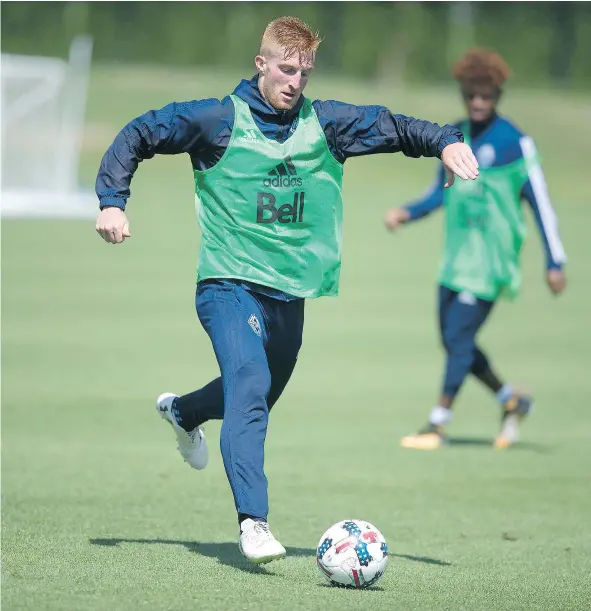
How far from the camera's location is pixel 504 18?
141ft

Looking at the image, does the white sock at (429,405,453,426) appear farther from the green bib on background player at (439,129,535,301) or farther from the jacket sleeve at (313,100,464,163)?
the jacket sleeve at (313,100,464,163)

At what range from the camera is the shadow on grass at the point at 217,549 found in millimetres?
6207

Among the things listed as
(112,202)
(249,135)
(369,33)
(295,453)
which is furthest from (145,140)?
(369,33)

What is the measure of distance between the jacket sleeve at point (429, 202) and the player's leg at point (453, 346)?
0.65 metres

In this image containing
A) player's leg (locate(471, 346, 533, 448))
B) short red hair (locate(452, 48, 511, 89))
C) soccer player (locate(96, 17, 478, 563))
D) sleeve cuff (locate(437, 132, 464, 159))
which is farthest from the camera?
player's leg (locate(471, 346, 533, 448))

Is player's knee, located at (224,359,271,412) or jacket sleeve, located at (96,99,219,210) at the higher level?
jacket sleeve, located at (96,99,219,210)

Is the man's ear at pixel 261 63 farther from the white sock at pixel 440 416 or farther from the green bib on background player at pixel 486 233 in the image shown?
the white sock at pixel 440 416

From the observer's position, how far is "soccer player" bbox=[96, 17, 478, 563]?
615 cm

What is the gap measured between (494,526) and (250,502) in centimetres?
209

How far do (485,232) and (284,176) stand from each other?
4.15 m

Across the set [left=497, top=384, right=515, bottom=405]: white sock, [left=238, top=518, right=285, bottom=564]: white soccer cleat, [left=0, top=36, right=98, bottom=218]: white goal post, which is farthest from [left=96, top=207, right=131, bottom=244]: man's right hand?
[left=0, top=36, right=98, bottom=218]: white goal post

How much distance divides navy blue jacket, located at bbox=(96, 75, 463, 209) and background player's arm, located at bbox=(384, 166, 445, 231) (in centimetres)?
397

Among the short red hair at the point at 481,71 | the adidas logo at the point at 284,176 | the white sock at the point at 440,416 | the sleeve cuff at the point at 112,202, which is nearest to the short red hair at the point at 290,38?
the adidas logo at the point at 284,176

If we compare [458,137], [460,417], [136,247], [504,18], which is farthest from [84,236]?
[504,18]
